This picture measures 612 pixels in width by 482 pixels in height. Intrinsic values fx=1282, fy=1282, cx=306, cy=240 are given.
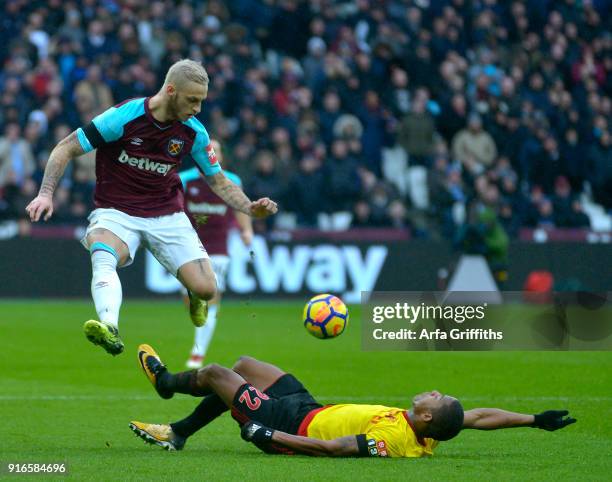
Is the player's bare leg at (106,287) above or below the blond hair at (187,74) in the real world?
below

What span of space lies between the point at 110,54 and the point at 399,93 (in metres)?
5.68

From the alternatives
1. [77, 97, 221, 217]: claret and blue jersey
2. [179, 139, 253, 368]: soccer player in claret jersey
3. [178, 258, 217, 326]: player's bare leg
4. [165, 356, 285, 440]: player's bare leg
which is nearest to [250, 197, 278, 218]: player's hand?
[178, 258, 217, 326]: player's bare leg

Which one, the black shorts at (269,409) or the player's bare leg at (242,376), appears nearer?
the black shorts at (269,409)

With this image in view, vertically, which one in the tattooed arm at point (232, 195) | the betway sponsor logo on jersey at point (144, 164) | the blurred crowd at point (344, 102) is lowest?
the tattooed arm at point (232, 195)

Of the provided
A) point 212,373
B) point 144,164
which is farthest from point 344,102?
point 212,373

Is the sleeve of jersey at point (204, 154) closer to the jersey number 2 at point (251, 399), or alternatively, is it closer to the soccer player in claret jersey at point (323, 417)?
the soccer player in claret jersey at point (323, 417)

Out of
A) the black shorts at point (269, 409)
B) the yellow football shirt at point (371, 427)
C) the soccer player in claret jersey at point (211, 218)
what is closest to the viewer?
the yellow football shirt at point (371, 427)

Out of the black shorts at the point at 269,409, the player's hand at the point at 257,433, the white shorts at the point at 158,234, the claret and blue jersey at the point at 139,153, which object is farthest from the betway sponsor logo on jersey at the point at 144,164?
the player's hand at the point at 257,433

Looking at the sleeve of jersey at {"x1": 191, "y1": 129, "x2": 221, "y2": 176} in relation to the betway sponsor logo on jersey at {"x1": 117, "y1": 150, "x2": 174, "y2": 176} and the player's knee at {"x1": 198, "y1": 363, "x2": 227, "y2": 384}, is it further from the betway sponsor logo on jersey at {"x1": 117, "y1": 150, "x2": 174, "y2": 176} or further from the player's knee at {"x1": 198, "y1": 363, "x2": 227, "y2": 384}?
the player's knee at {"x1": 198, "y1": 363, "x2": 227, "y2": 384}

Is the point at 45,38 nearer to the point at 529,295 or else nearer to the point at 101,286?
the point at 529,295

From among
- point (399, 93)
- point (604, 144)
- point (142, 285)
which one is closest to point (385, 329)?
point (142, 285)

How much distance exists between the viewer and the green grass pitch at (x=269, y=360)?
7902 mm

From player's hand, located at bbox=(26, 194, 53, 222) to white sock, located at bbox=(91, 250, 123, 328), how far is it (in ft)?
1.90

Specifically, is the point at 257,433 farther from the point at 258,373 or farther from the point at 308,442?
the point at 258,373
